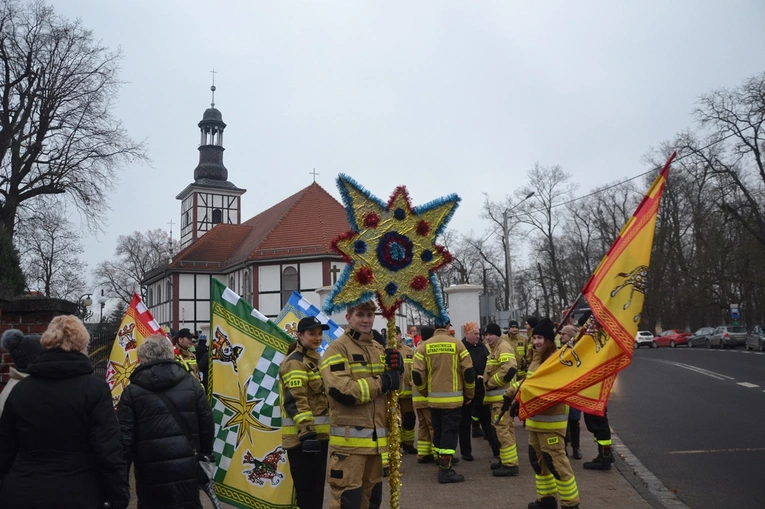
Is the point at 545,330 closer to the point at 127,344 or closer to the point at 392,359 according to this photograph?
the point at 392,359

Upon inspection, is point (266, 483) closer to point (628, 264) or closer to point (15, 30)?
point (628, 264)

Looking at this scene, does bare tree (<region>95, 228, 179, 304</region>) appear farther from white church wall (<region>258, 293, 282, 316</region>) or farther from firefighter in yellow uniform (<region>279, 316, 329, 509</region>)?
firefighter in yellow uniform (<region>279, 316, 329, 509</region>)

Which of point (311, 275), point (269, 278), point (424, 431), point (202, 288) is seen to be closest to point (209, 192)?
point (202, 288)

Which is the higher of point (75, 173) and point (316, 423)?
point (75, 173)

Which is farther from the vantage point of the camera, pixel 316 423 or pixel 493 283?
pixel 493 283

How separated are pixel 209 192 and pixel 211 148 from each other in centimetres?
416

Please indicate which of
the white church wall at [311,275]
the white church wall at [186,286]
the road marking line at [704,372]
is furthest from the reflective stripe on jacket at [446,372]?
the white church wall at [186,286]

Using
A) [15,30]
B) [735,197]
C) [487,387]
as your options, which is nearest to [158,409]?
[487,387]

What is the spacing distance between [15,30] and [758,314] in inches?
1896

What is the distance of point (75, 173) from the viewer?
25.1 metres

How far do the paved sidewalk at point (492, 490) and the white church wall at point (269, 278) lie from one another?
108 feet

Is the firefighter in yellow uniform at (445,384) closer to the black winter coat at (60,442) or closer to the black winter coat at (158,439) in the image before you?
the black winter coat at (158,439)

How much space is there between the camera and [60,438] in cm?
393

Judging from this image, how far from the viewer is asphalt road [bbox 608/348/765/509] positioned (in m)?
7.50
